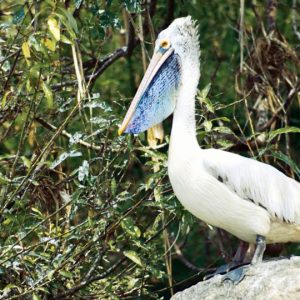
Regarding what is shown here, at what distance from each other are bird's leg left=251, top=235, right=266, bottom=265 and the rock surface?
0.50 feet

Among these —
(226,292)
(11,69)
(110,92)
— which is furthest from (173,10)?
(226,292)

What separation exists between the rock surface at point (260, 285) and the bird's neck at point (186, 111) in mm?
875

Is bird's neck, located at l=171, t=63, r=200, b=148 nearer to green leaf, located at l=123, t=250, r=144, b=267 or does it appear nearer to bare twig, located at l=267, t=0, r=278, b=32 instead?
green leaf, located at l=123, t=250, r=144, b=267

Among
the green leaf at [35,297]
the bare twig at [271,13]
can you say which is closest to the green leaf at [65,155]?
the green leaf at [35,297]

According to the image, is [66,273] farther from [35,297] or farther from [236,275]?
[236,275]

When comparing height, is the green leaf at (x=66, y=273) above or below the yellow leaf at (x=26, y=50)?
below

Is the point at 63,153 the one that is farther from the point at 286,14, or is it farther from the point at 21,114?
the point at 286,14

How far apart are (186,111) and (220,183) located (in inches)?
20.9

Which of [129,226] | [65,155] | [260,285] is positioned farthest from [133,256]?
[260,285]

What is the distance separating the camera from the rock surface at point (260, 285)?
7016 mm

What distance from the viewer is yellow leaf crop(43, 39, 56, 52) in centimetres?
775

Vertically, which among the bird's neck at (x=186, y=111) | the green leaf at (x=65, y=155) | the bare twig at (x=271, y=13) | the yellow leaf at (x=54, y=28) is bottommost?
the bare twig at (x=271, y=13)

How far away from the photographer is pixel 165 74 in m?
8.23

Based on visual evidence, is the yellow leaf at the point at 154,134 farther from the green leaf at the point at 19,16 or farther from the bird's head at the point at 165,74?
the green leaf at the point at 19,16
